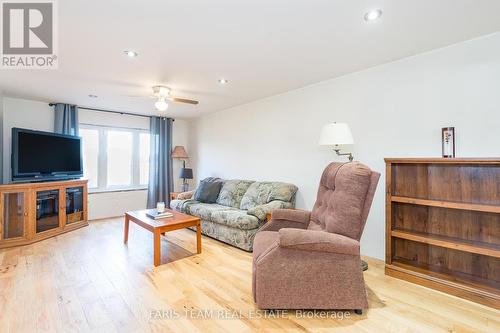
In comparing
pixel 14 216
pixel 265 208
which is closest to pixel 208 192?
pixel 265 208

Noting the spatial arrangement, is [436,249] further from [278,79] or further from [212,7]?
[212,7]

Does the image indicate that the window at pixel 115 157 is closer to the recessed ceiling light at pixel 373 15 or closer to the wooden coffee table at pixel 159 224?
the wooden coffee table at pixel 159 224

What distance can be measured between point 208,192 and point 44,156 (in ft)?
8.73

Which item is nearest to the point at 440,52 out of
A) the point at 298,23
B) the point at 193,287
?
the point at 298,23

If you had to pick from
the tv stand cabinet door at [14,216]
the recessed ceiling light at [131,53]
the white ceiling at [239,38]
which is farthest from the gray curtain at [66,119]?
the recessed ceiling light at [131,53]

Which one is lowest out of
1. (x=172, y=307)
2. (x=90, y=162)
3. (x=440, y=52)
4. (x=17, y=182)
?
(x=172, y=307)

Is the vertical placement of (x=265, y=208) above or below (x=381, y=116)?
below

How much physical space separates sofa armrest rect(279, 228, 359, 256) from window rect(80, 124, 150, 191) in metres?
4.56

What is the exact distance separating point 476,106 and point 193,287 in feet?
10.1

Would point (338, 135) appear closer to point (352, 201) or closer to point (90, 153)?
point (352, 201)

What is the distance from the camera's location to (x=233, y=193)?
418 centimetres

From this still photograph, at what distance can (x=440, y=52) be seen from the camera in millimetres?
2328

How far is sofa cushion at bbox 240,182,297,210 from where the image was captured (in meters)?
3.45

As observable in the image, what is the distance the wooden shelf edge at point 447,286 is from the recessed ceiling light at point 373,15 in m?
2.26
